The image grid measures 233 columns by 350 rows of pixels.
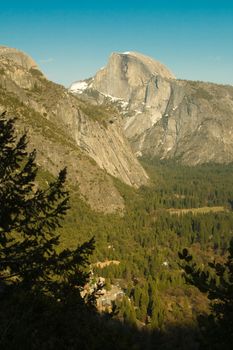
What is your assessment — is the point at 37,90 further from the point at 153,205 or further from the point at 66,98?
the point at 153,205

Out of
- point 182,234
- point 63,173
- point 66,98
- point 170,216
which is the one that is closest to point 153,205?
point 170,216

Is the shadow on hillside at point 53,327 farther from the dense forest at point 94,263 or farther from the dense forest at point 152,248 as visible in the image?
the dense forest at point 152,248

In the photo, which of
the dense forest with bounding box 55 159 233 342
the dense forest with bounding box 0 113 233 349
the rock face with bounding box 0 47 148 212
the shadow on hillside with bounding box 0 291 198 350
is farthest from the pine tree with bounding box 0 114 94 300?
the rock face with bounding box 0 47 148 212

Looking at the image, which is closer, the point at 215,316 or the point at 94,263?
the point at 215,316

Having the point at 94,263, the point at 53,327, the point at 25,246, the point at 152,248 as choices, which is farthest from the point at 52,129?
the point at 53,327

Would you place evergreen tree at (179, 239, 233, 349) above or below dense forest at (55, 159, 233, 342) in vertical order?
above

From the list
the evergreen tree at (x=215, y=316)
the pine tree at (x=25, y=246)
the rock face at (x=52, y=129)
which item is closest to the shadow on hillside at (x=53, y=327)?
the pine tree at (x=25, y=246)

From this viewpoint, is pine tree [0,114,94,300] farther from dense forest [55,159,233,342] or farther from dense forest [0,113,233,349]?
dense forest [55,159,233,342]

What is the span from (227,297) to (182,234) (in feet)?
402

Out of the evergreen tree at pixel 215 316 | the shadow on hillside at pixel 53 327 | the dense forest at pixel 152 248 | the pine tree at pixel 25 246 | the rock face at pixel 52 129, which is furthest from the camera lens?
the rock face at pixel 52 129


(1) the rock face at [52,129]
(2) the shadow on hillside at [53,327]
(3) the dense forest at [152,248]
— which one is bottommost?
(3) the dense forest at [152,248]

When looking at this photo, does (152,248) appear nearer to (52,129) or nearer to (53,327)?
(52,129)

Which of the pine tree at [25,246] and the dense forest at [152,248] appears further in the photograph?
the dense forest at [152,248]

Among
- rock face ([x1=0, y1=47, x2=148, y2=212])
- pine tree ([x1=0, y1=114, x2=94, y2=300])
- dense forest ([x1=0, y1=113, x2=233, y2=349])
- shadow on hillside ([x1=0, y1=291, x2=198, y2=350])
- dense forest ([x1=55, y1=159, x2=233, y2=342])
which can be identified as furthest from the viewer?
rock face ([x1=0, y1=47, x2=148, y2=212])
